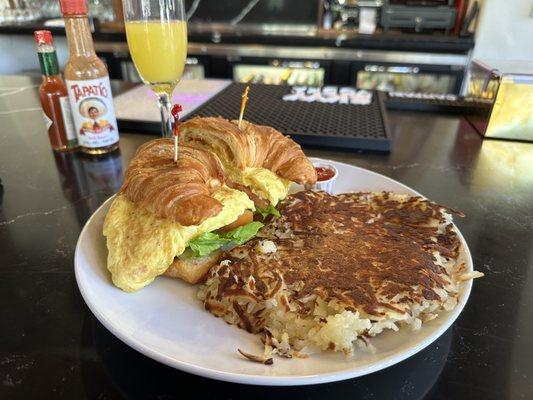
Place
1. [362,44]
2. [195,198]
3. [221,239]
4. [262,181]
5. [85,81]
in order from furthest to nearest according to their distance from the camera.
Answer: [362,44] < [85,81] < [262,181] < [221,239] < [195,198]

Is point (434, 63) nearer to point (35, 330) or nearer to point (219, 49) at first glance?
point (219, 49)

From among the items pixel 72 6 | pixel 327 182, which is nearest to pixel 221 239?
pixel 327 182

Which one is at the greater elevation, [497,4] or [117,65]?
[497,4]

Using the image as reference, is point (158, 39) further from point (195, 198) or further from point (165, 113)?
point (195, 198)

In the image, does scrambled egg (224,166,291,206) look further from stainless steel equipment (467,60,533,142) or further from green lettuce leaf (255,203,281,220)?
stainless steel equipment (467,60,533,142)

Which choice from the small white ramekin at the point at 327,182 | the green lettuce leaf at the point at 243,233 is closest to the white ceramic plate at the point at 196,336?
the green lettuce leaf at the point at 243,233

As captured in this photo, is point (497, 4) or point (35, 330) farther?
point (497, 4)

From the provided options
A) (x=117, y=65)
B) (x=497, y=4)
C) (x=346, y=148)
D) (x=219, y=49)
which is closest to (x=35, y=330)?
(x=346, y=148)
